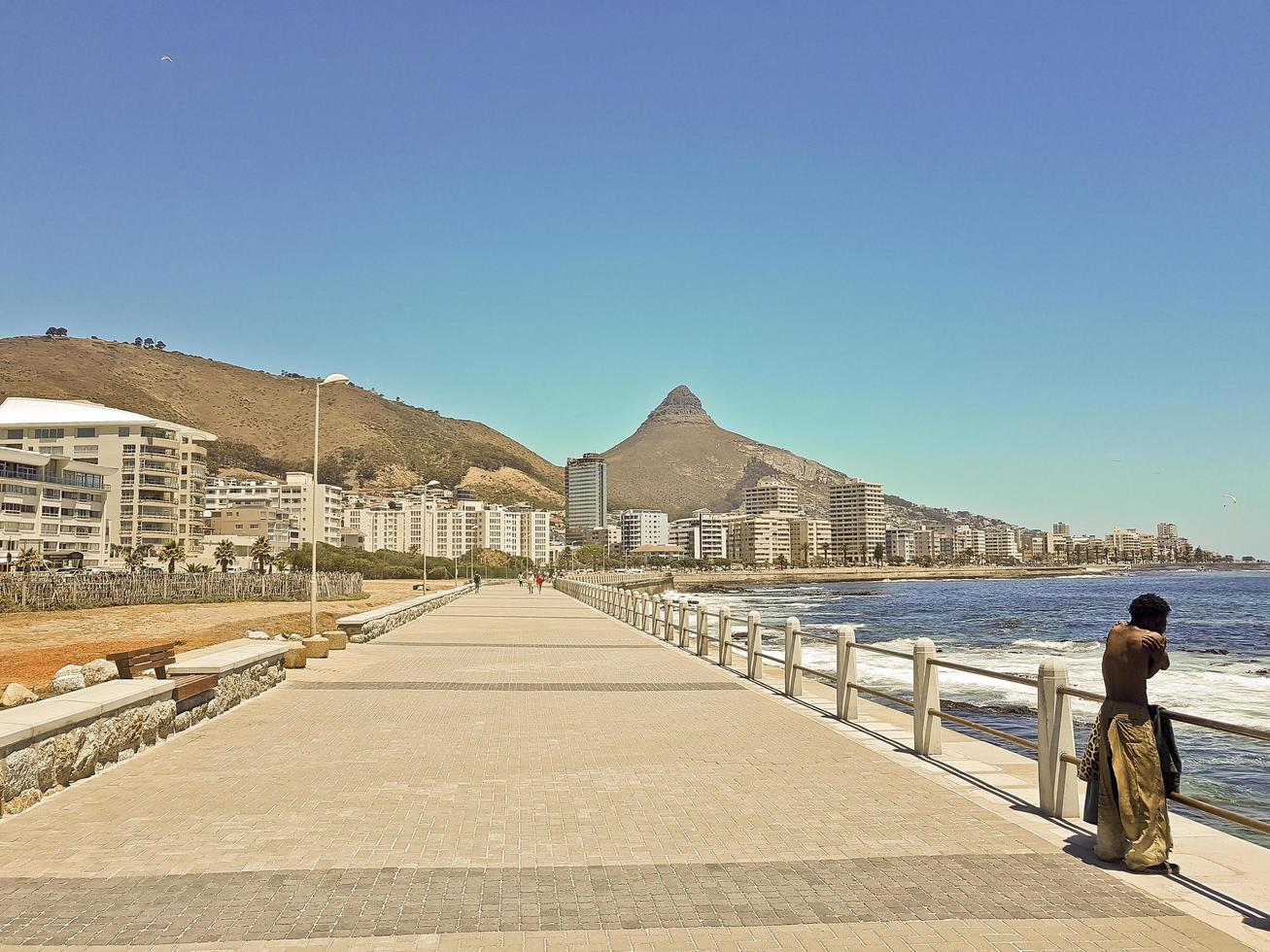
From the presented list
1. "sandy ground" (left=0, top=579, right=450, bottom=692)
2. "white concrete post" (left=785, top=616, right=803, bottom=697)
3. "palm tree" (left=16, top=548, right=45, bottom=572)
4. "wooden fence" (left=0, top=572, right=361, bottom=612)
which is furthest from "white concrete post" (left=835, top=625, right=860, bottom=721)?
"palm tree" (left=16, top=548, right=45, bottom=572)

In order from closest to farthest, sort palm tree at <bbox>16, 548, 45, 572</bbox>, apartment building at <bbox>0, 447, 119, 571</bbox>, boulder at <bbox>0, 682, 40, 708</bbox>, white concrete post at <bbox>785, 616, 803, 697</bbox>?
boulder at <bbox>0, 682, 40, 708</bbox>
white concrete post at <bbox>785, 616, 803, 697</bbox>
palm tree at <bbox>16, 548, 45, 572</bbox>
apartment building at <bbox>0, 447, 119, 571</bbox>

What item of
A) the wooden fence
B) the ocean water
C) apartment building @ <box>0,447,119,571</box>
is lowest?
the ocean water

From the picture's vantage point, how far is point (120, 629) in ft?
126

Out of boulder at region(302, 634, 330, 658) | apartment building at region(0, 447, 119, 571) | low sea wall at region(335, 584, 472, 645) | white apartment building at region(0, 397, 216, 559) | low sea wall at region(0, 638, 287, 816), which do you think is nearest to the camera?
low sea wall at region(0, 638, 287, 816)

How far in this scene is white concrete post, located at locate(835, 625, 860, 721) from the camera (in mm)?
11445

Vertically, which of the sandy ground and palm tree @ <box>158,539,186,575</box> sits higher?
palm tree @ <box>158,539,186,575</box>

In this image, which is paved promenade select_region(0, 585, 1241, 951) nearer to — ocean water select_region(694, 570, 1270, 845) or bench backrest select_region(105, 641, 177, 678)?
bench backrest select_region(105, 641, 177, 678)

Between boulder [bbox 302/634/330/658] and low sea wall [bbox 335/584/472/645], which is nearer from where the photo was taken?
boulder [bbox 302/634/330/658]

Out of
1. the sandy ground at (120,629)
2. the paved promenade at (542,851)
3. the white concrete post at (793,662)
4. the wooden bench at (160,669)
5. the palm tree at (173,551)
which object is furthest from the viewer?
the palm tree at (173,551)

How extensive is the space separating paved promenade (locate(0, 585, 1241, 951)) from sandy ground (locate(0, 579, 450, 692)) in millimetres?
12717

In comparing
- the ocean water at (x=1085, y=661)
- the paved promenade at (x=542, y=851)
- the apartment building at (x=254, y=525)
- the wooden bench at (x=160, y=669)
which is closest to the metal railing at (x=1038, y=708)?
the paved promenade at (x=542, y=851)

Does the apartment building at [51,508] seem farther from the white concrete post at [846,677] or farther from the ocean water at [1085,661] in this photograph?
the white concrete post at [846,677]

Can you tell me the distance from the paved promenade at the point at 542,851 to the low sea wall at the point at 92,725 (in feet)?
0.68

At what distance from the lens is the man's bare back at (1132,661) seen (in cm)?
577
